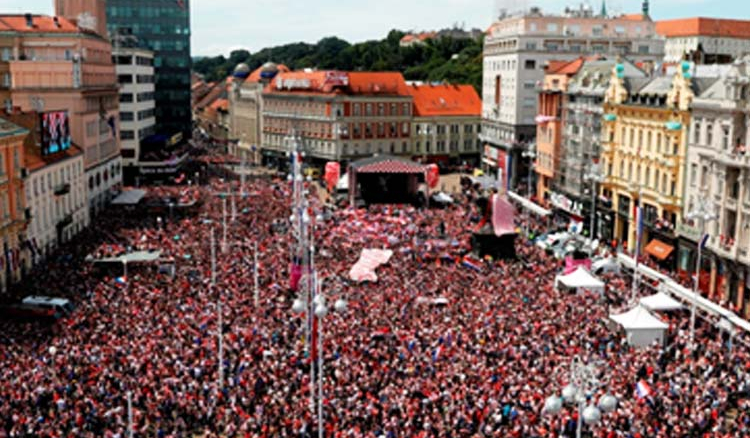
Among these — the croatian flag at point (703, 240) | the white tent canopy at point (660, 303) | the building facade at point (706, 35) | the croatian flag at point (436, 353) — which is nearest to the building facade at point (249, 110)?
the building facade at point (706, 35)

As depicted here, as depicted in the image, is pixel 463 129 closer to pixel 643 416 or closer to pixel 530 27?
pixel 530 27

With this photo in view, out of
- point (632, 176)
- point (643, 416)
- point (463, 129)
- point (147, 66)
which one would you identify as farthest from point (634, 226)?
point (147, 66)

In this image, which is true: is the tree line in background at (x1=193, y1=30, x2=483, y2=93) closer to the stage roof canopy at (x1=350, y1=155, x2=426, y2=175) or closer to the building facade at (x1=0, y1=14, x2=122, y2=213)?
the stage roof canopy at (x1=350, y1=155, x2=426, y2=175)

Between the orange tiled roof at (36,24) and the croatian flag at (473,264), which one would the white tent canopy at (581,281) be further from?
the orange tiled roof at (36,24)

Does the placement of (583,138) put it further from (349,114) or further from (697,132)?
(349,114)

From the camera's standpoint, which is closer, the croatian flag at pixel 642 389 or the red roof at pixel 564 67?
the croatian flag at pixel 642 389

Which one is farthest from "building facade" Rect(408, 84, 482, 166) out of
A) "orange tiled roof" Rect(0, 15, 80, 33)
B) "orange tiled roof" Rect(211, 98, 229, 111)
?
"orange tiled roof" Rect(211, 98, 229, 111)
